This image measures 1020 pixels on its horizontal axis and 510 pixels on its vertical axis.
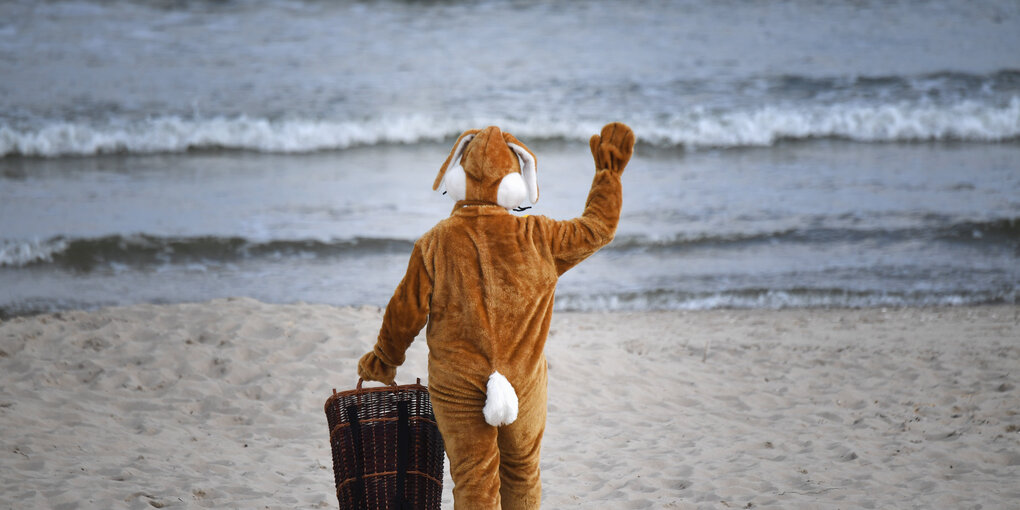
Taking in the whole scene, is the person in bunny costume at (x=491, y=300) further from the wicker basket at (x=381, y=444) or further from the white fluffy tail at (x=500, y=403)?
the wicker basket at (x=381, y=444)

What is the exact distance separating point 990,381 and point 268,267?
6.29 meters

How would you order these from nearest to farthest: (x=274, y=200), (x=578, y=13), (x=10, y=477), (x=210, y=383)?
(x=10, y=477) < (x=210, y=383) < (x=274, y=200) < (x=578, y=13)

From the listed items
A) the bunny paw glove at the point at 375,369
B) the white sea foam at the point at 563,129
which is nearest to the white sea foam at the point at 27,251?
the white sea foam at the point at 563,129

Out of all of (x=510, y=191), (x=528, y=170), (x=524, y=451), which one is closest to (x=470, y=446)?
(x=524, y=451)

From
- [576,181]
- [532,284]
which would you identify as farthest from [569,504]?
[576,181]

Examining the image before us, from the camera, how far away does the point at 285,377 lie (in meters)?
5.24

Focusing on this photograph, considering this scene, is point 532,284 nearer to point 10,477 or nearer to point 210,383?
point 10,477

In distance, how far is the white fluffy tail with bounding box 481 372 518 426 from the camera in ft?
8.48

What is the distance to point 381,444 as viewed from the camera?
284 centimetres

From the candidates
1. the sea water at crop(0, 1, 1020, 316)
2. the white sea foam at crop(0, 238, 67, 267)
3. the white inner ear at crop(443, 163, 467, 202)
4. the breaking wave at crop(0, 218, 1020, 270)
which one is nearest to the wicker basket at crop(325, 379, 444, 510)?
the white inner ear at crop(443, 163, 467, 202)

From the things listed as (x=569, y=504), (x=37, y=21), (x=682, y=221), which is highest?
(x=37, y=21)

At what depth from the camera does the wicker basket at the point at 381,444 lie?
283 centimetres

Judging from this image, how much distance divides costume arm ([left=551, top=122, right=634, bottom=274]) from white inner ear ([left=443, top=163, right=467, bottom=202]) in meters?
0.33

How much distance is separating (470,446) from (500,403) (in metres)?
0.23
